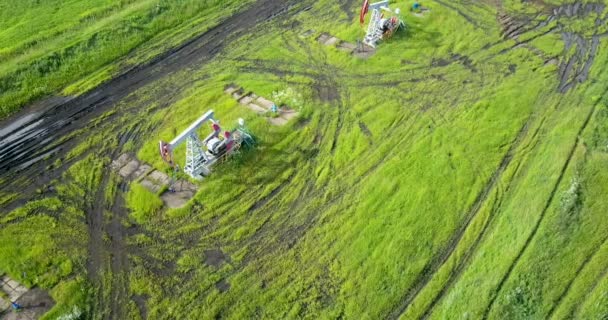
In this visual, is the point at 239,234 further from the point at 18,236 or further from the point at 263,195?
the point at 18,236

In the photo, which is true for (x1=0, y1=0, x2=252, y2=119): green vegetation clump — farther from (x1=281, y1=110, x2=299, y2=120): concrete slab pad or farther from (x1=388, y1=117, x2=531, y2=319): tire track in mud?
(x1=388, y1=117, x2=531, y2=319): tire track in mud

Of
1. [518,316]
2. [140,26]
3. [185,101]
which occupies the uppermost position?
[140,26]

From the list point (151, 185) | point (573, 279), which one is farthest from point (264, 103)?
point (573, 279)

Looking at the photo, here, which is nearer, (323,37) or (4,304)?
(4,304)

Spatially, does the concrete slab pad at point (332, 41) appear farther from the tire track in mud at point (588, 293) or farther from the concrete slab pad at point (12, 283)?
the concrete slab pad at point (12, 283)

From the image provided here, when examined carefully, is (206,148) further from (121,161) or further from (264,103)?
(264,103)

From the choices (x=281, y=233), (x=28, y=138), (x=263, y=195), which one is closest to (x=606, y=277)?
(x=281, y=233)
